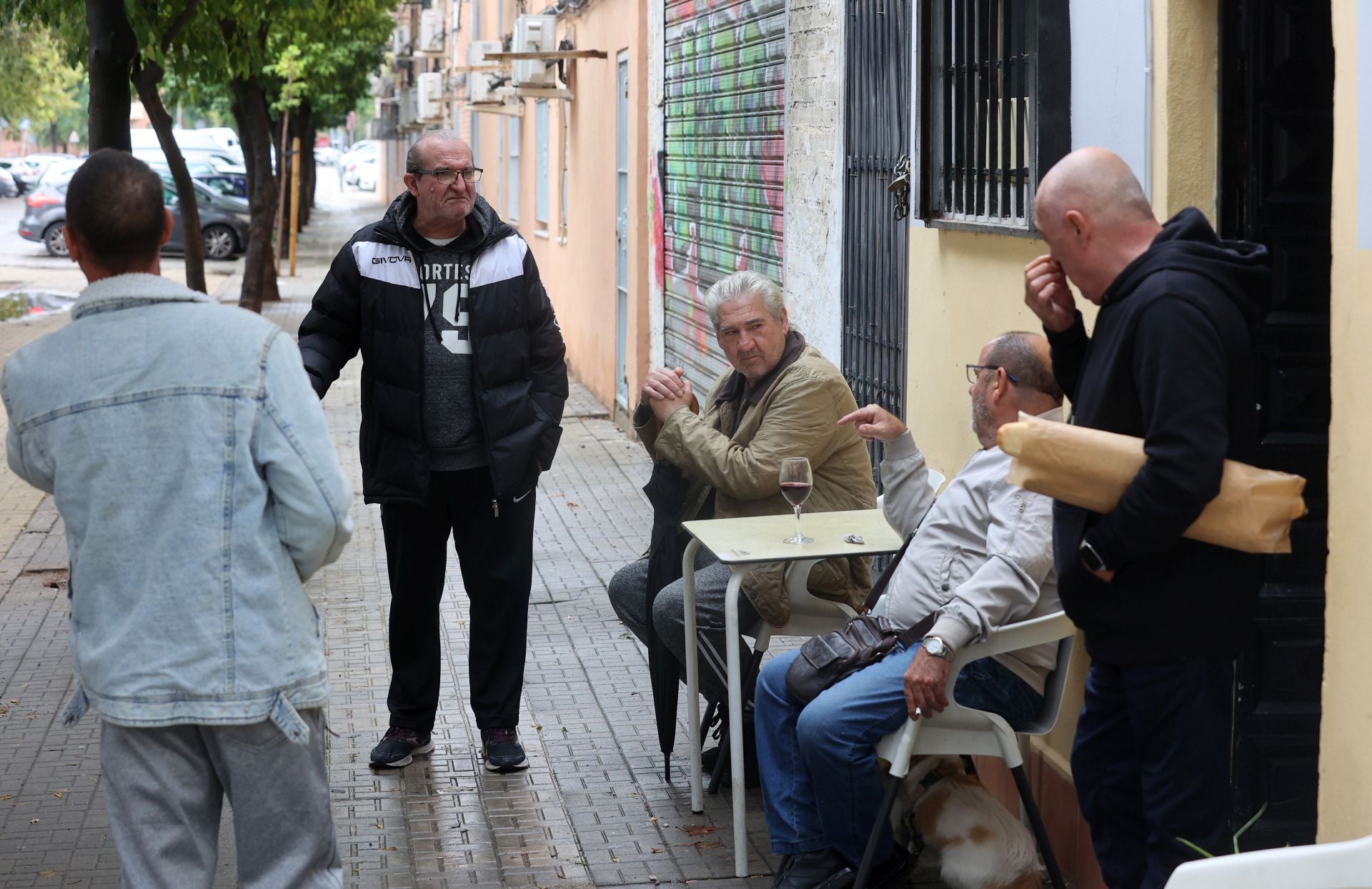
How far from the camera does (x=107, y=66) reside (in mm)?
7887

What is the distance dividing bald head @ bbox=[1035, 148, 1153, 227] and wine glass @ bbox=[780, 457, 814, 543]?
139cm

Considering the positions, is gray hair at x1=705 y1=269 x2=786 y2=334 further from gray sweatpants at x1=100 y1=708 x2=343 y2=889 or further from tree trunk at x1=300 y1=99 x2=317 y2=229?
tree trunk at x1=300 y1=99 x2=317 y2=229

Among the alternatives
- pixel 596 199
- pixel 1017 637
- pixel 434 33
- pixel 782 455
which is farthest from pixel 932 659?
pixel 434 33

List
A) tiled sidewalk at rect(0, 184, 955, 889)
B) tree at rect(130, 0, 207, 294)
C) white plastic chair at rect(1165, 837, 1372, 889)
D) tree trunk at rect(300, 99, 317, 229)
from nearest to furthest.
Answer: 1. white plastic chair at rect(1165, 837, 1372, 889)
2. tiled sidewalk at rect(0, 184, 955, 889)
3. tree at rect(130, 0, 207, 294)
4. tree trunk at rect(300, 99, 317, 229)

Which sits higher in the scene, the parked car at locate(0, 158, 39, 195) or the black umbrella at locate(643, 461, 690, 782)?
the parked car at locate(0, 158, 39, 195)

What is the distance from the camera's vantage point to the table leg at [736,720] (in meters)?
4.38

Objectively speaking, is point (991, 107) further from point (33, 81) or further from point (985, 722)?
point (33, 81)

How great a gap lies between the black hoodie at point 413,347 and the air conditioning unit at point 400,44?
40800 millimetres

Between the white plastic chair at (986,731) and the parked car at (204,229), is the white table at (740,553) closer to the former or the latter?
the white plastic chair at (986,731)

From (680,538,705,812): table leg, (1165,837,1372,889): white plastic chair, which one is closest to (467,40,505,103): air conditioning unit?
(680,538,705,812): table leg

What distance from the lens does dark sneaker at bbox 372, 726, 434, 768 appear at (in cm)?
540

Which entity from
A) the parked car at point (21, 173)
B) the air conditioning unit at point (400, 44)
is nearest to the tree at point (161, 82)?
the air conditioning unit at point (400, 44)

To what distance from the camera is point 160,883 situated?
10.1 feet

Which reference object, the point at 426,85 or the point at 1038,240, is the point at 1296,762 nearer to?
the point at 1038,240
